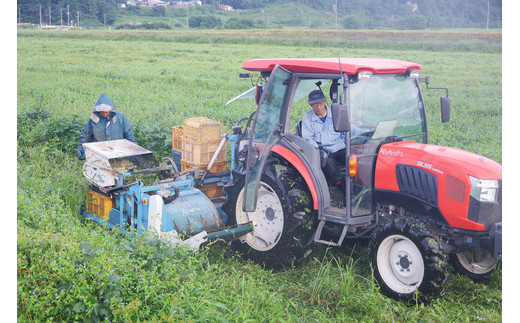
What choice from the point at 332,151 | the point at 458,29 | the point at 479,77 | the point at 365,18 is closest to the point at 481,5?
the point at 458,29

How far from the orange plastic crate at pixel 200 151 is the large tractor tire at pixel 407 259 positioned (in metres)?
2.76

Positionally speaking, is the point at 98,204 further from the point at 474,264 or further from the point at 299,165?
the point at 474,264

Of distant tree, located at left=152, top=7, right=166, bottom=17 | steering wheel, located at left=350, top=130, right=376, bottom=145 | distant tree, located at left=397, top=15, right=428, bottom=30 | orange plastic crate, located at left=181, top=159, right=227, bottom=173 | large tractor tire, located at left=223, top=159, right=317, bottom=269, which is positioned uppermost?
distant tree, located at left=152, top=7, right=166, bottom=17

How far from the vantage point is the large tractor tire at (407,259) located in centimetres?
452

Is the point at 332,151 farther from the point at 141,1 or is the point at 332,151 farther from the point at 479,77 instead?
the point at 141,1

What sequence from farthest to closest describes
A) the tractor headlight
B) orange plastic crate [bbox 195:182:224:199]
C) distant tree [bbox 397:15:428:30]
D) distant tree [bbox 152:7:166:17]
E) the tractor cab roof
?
distant tree [bbox 152:7:166:17], distant tree [bbox 397:15:428:30], orange plastic crate [bbox 195:182:224:199], the tractor cab roof, the tractor headlight

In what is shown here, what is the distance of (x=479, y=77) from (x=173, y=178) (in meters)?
21.4

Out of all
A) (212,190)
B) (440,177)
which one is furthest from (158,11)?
(440,177)

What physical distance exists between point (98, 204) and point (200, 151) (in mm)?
1543

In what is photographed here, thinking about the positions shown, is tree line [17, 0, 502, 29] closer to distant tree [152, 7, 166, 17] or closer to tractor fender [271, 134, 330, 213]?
distant tree [152, 7, 166, 17]

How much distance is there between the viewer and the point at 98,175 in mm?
6609

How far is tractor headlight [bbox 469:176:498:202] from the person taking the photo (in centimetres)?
445

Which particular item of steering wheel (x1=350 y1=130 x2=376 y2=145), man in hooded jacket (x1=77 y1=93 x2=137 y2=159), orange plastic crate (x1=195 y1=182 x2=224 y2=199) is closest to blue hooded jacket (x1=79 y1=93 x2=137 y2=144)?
man in hooded jacket (x1=77 y1=93 x2=137 y2=159)

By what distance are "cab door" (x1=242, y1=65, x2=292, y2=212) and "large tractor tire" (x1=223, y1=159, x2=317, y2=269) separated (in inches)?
9.8
